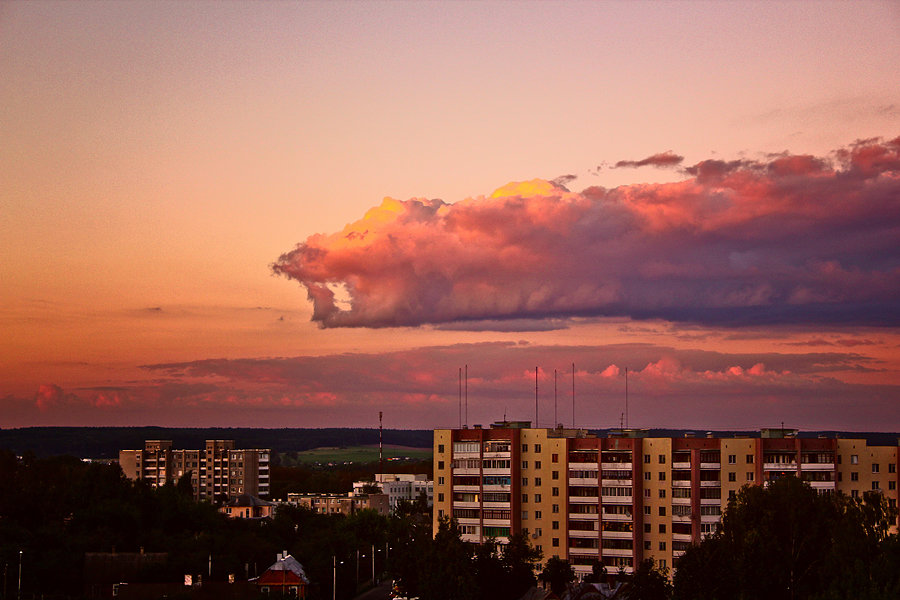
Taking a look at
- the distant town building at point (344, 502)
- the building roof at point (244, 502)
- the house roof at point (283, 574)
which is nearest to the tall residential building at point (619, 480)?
the house roof at point (283, 574)

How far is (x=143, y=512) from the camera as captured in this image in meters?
120

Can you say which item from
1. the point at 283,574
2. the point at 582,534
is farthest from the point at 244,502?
the point at 283,574

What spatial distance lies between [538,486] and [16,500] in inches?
2243

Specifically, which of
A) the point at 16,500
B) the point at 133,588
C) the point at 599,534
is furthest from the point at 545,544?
the point at 16,500

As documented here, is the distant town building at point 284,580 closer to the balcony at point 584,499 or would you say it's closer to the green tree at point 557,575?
the green tree at point 557,575

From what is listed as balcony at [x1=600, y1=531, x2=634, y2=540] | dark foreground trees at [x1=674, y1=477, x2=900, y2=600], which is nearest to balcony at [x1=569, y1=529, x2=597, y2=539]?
balcony at [x1=600, y1=531, x2=634, y2=540]

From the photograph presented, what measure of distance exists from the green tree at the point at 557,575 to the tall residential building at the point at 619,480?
19.4ft

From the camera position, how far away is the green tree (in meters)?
82.2

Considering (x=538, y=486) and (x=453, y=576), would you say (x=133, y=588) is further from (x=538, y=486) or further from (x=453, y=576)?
(x=538, y=486)

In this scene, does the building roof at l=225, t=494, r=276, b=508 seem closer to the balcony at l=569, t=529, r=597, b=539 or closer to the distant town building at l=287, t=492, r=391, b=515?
the distant town building at l=287, t=492, r=391, b=515

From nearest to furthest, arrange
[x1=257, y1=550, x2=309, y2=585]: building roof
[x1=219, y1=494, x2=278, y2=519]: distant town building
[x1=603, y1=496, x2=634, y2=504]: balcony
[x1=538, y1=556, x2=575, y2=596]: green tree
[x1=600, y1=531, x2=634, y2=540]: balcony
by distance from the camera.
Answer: [x1=538, y1=556, x2=575, y2=596]: green tree, [x1=257, y1=550, x2=309, y2=585]: building roof, [x1=600, y1=531, x2=634, y2=540]: balcony, [x1=603, y1=496, x2=634, y2=504]: balcony, [x1=219, y1=494, x2=278, y2=519]: distant town building

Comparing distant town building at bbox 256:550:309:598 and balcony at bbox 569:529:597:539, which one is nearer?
distant town building at bbox 256:550:309:598

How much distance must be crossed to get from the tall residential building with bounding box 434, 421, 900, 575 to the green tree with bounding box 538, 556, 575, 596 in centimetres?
593

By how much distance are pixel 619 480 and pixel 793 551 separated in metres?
21.9
